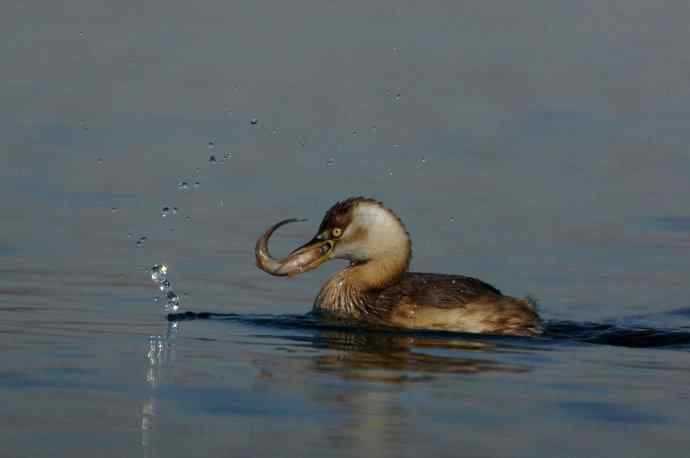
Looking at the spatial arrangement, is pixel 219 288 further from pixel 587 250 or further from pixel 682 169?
pixel 682 169

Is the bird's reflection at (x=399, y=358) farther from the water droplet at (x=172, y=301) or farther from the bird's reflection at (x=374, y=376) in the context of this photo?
the water droplet at (x=172, y=301)

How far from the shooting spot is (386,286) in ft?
46.7

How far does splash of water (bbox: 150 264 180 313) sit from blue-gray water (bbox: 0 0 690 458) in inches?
3.4

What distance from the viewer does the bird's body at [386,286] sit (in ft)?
44.1

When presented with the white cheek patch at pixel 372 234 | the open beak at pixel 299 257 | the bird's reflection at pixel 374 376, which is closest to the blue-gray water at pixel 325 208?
the bird's reflection at pixel 374 376

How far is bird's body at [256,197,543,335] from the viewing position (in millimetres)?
13453

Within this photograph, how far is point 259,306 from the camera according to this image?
13852 millimetres

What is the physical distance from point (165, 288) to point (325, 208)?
3254mm

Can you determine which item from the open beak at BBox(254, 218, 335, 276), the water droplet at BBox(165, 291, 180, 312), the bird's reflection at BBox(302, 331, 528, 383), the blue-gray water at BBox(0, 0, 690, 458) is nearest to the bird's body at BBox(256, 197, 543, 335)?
the open beak at BBox(254, 218, 335, 276)

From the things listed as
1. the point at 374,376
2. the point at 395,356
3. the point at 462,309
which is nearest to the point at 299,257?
the point at 462,309

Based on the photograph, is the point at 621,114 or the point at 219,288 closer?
the point at 219,288

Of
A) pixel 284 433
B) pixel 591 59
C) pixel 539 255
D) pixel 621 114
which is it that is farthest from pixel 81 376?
pixel 591 59

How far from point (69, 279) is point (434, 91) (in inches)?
382

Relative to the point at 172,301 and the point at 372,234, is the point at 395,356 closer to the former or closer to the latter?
the point at 172,301
